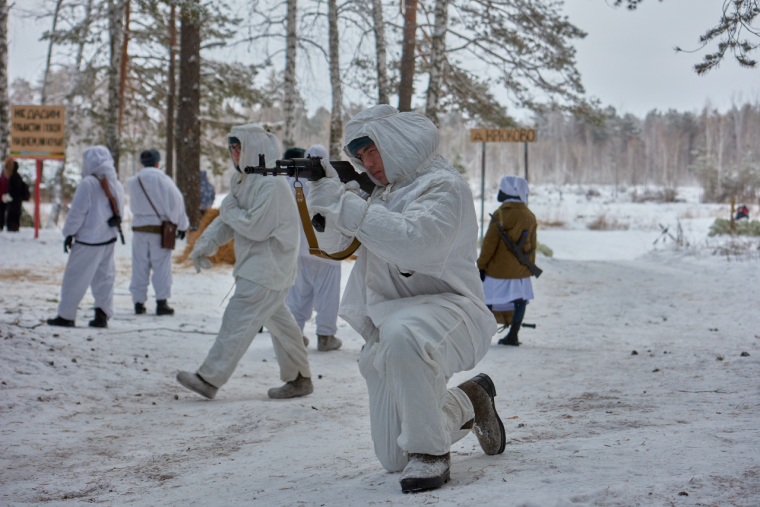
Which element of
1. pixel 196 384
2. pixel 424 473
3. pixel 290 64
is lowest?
pixel 196 384

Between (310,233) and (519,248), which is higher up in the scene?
(310,233)

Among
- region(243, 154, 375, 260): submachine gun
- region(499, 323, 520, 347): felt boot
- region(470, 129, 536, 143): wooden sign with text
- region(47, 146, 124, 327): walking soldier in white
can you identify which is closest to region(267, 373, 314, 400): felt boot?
region(243, 154, 375, 260): submachine gun

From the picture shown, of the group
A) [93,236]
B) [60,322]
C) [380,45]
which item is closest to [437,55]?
[380,45]

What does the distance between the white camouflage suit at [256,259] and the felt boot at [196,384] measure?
0.04m

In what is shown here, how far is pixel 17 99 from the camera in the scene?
46.9 metres

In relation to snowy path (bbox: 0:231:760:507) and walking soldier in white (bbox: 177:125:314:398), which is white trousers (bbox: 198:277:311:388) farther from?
snowy path (bbox: 0:231:760:507)

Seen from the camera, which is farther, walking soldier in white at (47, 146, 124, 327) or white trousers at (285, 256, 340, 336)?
white trousers at (285, 256, 340, 336)

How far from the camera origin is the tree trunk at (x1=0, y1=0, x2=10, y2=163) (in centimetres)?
1338

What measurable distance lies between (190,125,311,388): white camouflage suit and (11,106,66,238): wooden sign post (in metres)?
10.9

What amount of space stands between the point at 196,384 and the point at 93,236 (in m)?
2.94

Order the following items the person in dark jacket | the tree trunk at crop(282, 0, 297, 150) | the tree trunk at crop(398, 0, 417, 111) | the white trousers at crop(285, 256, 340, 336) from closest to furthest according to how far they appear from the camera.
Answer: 1. the white trousers at crop(285, 256, 340, 336)
2. the tree trunk at crop(398, 0, 417, 111)
3. the tree trunk at crop(282, 0, 297, 150)
4. the person in dark jacket

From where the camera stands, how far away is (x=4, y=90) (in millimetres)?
13828

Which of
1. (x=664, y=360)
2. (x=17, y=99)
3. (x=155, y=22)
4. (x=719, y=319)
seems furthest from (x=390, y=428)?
(x=17, y=99)

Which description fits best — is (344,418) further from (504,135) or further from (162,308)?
(504,135)
